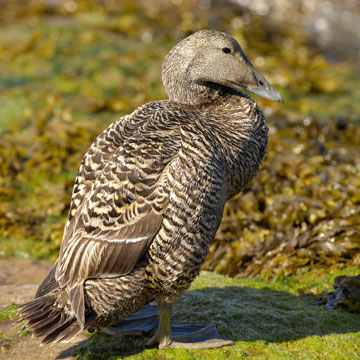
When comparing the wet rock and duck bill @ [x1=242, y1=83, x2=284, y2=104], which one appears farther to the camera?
the wet rock

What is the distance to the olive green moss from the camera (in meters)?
3.48

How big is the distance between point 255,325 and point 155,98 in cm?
506

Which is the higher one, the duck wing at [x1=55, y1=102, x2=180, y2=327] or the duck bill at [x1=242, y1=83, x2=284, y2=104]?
the duck bill at [x1=242, y1=83, x2=284, y2=104]

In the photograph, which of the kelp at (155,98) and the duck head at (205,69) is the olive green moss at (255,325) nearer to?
the kelp at (155,98)

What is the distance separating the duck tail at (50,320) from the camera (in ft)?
10.1

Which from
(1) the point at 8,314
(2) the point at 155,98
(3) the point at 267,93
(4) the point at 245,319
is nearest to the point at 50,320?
(1) the point at 8,314

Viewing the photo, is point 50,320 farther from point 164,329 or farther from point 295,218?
point 295,218

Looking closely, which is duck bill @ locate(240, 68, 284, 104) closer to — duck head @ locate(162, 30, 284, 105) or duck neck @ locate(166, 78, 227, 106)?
duck head @ locate(162, 30, 284, 105)

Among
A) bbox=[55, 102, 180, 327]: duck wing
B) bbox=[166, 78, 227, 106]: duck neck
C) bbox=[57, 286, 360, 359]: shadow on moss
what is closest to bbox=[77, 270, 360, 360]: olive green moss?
bbox=[57, 286, 360, 359]: shadow on moss

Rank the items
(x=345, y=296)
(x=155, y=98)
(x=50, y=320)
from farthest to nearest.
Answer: (x=155, y=98)
(x=345, y=296)
(x=50, y=320)

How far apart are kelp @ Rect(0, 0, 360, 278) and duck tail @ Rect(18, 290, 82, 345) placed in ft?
7.25

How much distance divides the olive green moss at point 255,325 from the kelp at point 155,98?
17.4 inches

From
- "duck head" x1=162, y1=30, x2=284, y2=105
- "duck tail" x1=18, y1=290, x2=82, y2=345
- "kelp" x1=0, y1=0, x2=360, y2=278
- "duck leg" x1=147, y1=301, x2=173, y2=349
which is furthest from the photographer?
"kelp" x1=0, y1=0, x2=360, y2=278

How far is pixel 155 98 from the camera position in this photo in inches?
326
